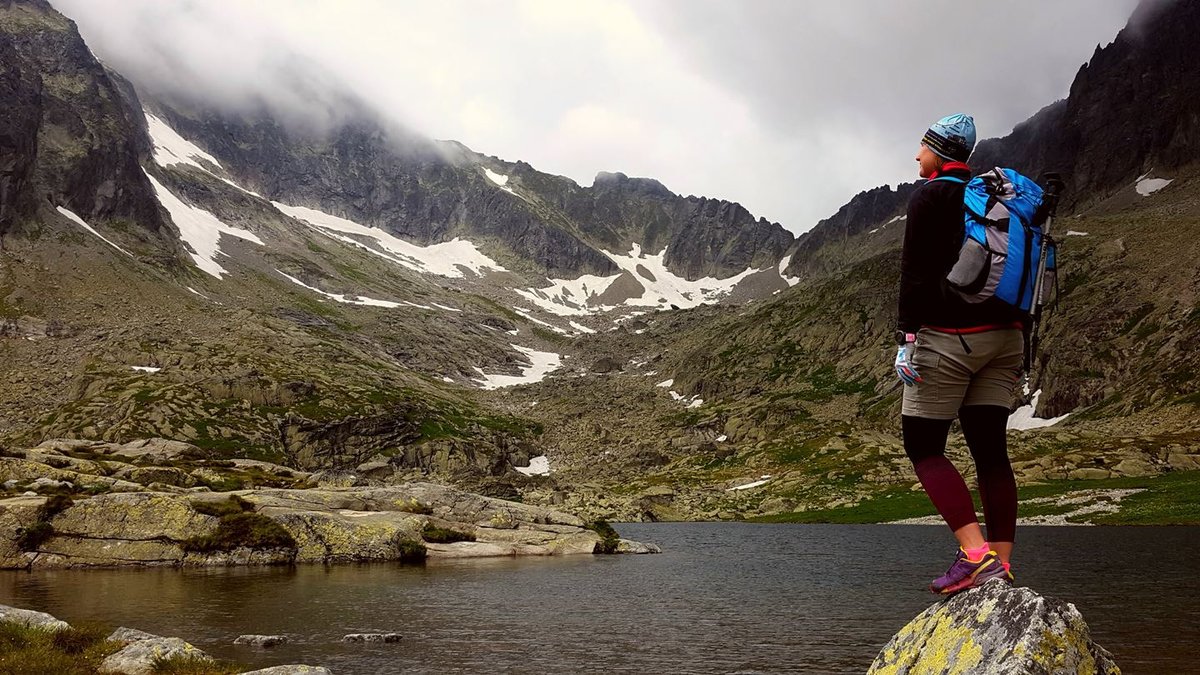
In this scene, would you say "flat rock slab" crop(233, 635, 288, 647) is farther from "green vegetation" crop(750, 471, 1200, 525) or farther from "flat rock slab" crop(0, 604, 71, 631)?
"green vegetation" crop(750, 471, 1200, 525)

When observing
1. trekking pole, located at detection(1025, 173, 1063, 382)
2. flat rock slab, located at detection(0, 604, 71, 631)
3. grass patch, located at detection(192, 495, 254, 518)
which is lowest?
flat rock slab, located at detection(0, 604, 71, 631)

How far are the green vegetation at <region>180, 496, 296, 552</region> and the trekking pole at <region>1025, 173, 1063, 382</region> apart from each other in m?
60.6

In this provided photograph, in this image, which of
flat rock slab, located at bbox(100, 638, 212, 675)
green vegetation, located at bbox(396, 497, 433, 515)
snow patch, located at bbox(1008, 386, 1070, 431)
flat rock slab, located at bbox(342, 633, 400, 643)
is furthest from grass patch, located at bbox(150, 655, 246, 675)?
snow patch, located at bbox(1008, 386, 1070, 431)

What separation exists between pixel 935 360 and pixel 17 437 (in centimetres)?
19660

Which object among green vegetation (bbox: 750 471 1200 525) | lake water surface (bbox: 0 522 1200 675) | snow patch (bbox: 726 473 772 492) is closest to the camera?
lake water surface (bbox: 0 522 1200 675)

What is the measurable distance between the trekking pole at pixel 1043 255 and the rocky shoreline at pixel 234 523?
59869 millimetres

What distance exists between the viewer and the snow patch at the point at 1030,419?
165 meters

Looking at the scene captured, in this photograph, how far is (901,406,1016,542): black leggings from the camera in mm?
7906

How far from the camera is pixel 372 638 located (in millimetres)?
28250

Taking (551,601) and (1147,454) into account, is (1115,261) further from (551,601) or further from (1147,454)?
(551,601)

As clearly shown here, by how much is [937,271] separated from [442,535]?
64.8 metres

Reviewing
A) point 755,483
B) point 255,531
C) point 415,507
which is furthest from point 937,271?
point 755,483

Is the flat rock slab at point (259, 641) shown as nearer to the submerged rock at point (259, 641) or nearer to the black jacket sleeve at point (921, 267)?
the submerged rock at point (259, 641)

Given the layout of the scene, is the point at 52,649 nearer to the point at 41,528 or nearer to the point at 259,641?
the point at 259,641
